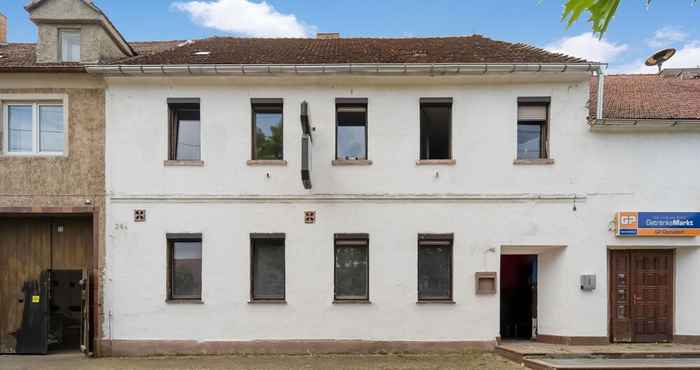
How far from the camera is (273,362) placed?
26.7 ft

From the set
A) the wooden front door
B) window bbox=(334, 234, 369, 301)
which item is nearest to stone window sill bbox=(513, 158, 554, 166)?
the wooden front door

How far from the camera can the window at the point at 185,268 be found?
877 cm

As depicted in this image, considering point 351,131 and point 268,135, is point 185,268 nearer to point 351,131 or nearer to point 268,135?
point 268,135

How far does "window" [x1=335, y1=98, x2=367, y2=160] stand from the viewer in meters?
8.92

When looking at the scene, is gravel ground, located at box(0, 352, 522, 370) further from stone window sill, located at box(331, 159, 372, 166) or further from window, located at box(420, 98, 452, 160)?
window, located at box(420, 98, 452, 160)

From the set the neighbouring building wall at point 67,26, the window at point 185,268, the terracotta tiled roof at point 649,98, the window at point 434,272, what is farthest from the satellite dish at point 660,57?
the neighbouring building wall at point 67,26

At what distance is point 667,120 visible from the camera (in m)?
8.44

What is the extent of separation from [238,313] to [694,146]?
10644 millimetres

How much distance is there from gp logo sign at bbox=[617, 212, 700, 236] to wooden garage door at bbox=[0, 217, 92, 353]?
39.5 ft

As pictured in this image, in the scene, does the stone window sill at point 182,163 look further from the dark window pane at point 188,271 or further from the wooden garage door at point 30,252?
the wooden garage door at point 30,252

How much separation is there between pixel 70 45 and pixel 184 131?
3384 mm

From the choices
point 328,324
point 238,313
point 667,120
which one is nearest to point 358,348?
point 328,324

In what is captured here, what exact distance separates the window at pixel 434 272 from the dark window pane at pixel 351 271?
125cm

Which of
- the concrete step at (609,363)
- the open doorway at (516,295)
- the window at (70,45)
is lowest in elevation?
the concrete step at (609,363)
